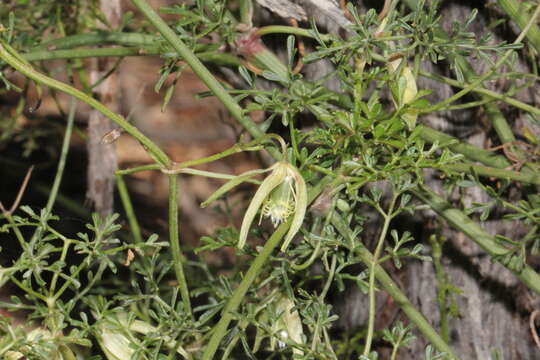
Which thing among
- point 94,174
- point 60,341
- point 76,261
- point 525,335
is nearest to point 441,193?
point 525,335

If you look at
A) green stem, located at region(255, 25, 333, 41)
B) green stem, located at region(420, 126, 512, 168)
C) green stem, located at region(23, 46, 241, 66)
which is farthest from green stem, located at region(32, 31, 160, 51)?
green stem, located at region(420, 126, 512, 168)

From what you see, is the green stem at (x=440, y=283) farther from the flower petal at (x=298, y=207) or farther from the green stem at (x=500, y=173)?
the flower petal at (x=298, y=207)

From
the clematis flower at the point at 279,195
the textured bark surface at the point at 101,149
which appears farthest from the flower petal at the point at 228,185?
the textured bark surface at the point at 101,149

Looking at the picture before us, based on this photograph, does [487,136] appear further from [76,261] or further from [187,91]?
[187,91]

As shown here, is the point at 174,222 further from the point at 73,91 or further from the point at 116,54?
the point at 116,54

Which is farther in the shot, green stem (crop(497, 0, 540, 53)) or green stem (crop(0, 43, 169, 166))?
green stem (crop(497, 0, 540, 53))

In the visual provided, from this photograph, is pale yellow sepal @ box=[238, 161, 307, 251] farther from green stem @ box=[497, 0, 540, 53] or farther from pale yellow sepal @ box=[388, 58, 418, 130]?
green stem @ box=[497, 0, 540, 53]
